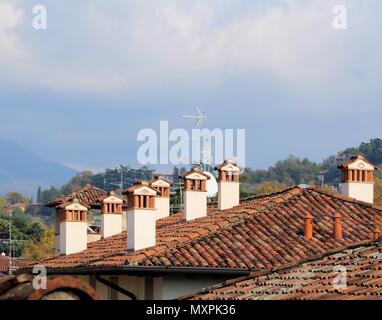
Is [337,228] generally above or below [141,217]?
below

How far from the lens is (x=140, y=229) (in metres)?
28.2

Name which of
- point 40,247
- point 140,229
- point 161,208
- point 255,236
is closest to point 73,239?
point 161,208

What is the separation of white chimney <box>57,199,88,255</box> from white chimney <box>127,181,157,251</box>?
237 inches

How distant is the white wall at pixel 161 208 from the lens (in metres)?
36.4

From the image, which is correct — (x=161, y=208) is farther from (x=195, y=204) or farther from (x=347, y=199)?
(x=347, y=199)

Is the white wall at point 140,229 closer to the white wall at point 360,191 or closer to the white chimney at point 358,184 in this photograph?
the white chimney at point 358,184

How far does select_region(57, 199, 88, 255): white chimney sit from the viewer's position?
34.7m

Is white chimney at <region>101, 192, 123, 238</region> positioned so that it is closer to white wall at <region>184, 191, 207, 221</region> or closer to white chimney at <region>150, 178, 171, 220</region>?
white chimney at <region>150, 178, 171, 220</region>

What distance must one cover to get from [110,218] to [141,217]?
357 inches

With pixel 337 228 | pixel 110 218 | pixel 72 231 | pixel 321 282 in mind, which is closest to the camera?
pixel 321 282

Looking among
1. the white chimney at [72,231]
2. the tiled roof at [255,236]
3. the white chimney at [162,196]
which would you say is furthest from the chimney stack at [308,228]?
the white chimney at [162,196]

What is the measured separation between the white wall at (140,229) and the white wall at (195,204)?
3.26 meters
